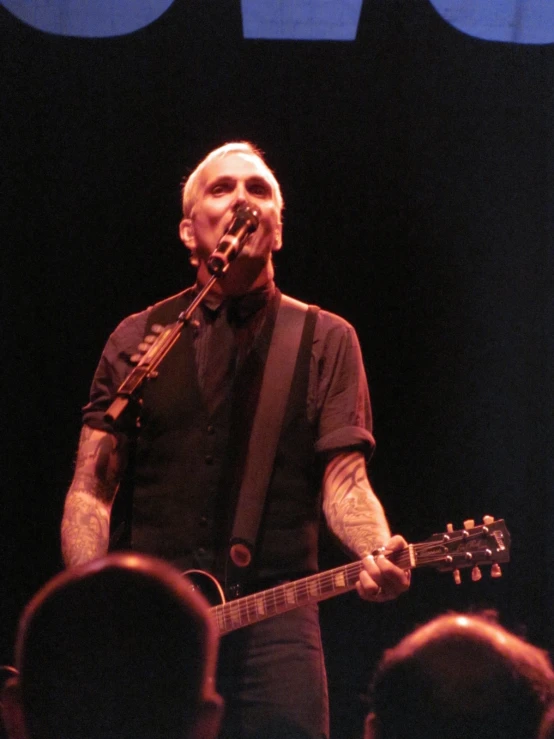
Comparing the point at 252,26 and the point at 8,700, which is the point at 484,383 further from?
the point at 8,700

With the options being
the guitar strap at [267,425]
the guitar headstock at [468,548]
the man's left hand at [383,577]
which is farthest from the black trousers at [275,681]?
the guitar headstock at [468,548]

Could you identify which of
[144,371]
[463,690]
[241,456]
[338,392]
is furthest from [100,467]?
[463,690]

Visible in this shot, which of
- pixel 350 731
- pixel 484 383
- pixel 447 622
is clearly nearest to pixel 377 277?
pixel 484 383

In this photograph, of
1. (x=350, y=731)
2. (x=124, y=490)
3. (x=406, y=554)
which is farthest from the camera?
(x=350, y=731)

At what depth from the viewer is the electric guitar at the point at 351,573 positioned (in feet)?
7.58

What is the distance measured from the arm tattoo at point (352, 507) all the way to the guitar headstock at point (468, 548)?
0.11 m

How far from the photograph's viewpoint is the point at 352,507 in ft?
8.11

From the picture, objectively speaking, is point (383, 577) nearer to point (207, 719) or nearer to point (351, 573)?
point (351, 573)

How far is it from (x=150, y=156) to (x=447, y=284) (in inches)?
46.1

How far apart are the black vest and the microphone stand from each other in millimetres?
346

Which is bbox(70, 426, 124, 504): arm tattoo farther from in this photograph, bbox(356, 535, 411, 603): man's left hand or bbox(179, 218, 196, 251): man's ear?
bbox(356, 535, 411, 603): man's left hand

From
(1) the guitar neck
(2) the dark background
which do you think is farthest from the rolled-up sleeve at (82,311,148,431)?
(2) the dark background

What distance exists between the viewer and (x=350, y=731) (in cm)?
359

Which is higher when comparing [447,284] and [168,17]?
[168,17]
